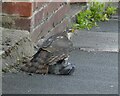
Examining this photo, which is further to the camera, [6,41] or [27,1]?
[27,1]

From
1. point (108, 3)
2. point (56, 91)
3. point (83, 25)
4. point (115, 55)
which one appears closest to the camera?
point (56, 91)

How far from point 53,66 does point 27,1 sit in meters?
0.83

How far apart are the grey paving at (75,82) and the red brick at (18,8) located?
2.55ft

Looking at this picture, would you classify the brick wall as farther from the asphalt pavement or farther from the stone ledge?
the asphalt pavement

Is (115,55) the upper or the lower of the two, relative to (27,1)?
lower

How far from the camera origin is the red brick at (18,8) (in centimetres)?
503

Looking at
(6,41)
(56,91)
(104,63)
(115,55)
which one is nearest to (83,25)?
(115,55)

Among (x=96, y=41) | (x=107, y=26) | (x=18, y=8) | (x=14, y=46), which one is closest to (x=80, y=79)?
(x=14, y=46)

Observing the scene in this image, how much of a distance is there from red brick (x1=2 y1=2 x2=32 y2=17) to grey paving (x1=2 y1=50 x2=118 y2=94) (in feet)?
2.55

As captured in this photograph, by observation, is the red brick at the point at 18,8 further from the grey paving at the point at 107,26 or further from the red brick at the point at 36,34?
the grey paving at the point at 107,26

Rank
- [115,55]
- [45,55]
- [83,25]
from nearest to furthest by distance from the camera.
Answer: [45,55]
[115,55]
[83,25]

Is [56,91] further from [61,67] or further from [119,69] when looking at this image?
[119,69]

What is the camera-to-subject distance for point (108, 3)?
33.4 feet

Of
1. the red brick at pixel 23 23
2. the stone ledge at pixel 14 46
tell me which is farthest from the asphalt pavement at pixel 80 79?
the red brick at pixel 23 23
